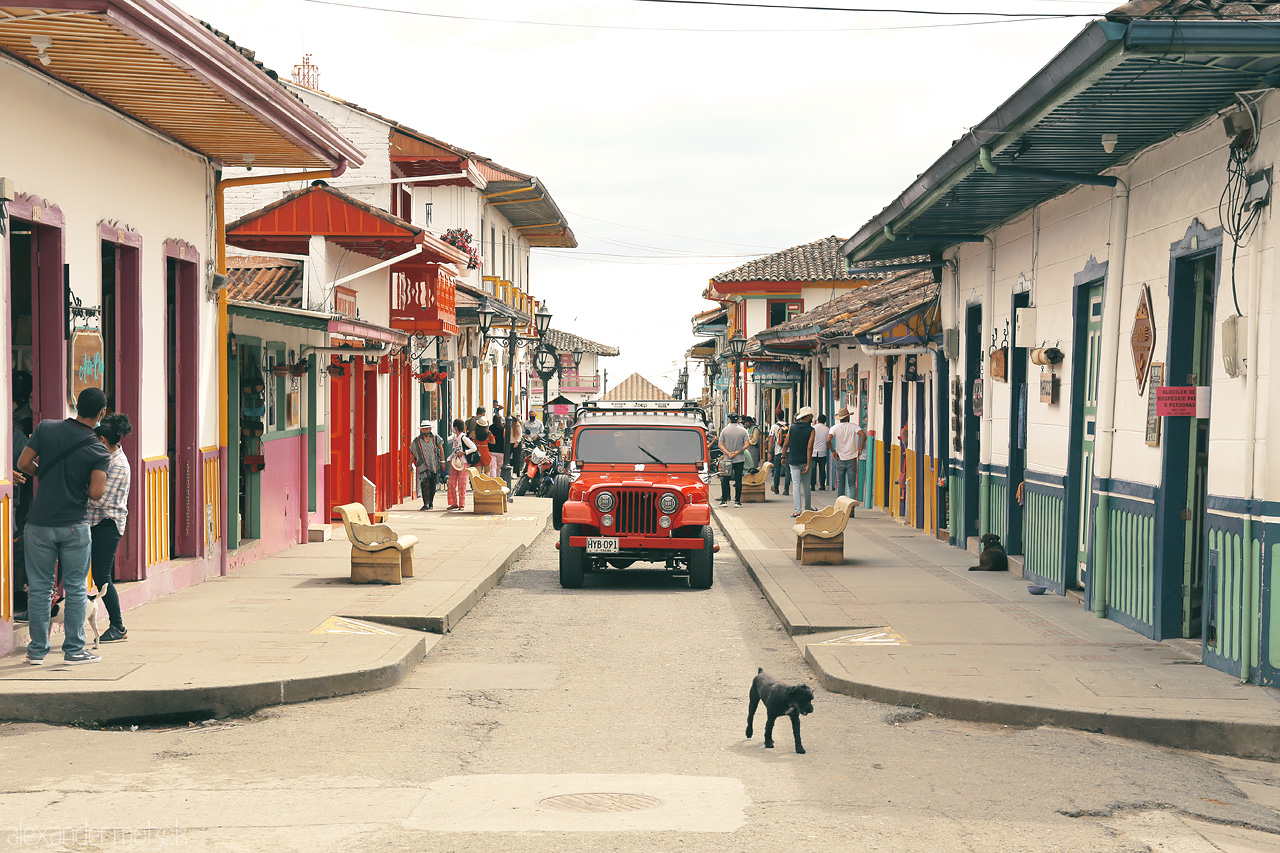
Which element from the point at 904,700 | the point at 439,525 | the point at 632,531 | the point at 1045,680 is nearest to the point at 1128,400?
the point at 1045,680

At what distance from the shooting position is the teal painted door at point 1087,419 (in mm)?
13031

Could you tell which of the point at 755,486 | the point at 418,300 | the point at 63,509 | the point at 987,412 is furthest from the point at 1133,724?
the point at 755,486

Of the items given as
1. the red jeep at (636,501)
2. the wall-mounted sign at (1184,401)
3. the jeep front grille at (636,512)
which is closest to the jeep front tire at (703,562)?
the red jeep at (636,501)

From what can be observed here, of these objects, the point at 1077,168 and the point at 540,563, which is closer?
the point at 1077,168

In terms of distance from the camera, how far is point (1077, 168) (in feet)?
41.1

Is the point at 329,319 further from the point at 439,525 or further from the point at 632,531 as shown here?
the point at 439,525

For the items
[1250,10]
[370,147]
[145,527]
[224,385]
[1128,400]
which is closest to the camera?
[1250,10]

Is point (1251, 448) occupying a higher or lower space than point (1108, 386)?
lower

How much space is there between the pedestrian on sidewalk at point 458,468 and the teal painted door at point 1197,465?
15.5 metres

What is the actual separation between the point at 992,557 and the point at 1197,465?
5.25m

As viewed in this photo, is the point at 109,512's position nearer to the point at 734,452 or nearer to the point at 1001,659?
the point at 1001,659

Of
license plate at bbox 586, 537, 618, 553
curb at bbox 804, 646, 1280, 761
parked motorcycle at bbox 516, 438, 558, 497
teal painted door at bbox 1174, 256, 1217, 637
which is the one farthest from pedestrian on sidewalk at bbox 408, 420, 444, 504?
curb at bbox 804, 646, 1280, 761

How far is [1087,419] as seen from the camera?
13.3 metres

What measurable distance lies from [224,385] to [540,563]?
5.37 meters
